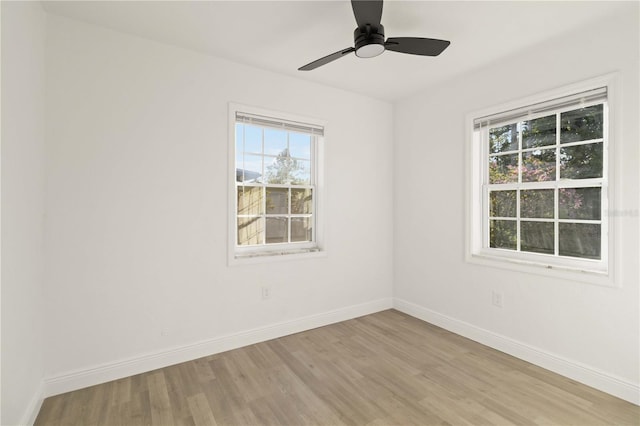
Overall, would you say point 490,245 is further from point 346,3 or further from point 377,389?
point 346,3

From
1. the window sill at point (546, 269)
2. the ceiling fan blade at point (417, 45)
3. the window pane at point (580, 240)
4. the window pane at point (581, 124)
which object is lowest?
the window sill at point (546, 269)

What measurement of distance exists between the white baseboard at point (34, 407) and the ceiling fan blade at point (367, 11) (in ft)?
9.89

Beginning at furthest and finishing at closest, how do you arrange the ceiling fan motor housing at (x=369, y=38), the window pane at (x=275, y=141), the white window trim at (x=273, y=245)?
1. the window pane at (x=275, y=141)
2. the white window trim at (x=273, y=245)
3. the ceiling fan motor housing at (x=369, y=38)

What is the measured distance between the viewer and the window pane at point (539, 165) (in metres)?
2.68

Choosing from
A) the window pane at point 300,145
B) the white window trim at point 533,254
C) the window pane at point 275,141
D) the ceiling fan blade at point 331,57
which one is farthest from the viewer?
the window pane at point 300,145

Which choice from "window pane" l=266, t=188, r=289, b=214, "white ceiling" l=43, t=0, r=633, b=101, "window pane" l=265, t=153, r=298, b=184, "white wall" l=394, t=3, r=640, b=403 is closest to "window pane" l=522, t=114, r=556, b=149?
"white wall" l=394, t=3, r=640, b=403

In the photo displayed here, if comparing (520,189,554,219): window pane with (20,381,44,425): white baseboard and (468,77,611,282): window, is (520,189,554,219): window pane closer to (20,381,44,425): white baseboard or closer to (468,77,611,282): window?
(468,77,611,282): window

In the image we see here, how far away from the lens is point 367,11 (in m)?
1.82

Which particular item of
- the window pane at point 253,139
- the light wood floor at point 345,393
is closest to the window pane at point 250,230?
the window pane at point 253,139

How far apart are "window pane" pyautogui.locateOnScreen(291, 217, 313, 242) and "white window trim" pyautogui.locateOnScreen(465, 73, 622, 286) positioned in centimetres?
169

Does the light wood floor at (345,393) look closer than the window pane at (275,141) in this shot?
Yes

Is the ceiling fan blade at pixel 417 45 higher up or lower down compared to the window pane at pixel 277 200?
higher up

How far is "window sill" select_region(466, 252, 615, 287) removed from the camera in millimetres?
2326

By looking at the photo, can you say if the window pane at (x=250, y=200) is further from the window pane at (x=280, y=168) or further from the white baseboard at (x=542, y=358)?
the white baseboard at (x=542, y=358)
